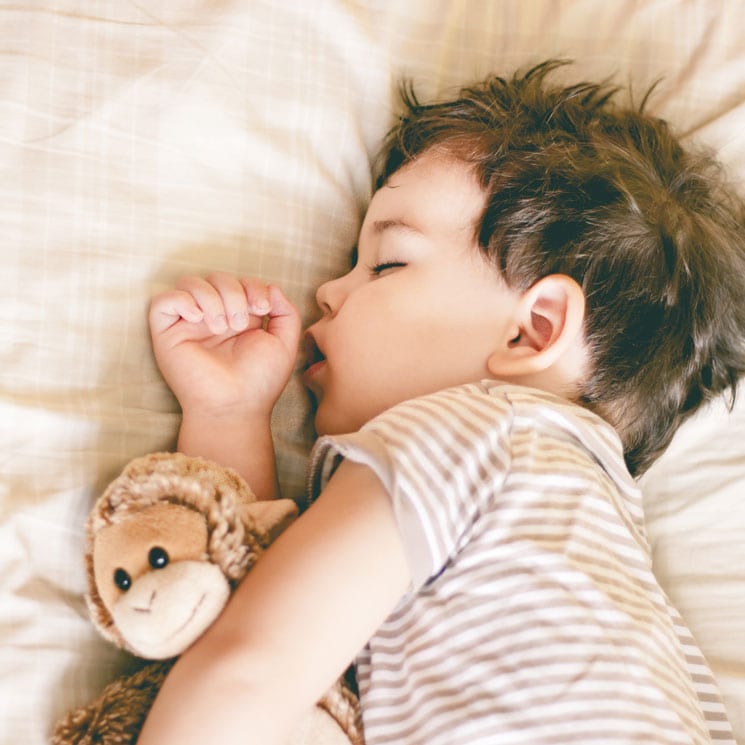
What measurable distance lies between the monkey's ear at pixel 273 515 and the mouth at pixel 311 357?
0.77 feet

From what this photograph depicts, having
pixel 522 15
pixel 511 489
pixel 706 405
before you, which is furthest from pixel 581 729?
pixel 522 15

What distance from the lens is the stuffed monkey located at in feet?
2.20

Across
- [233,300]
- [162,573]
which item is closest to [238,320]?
[233,300]

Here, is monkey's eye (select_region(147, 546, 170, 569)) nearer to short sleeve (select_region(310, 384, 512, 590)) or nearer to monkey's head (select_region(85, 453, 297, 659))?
monkey's head (select_region(85, 453, 297, 659))

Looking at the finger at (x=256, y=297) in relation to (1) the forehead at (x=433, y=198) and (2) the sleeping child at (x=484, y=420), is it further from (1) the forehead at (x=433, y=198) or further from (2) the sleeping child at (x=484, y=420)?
(1) the forehead at (x=433, y=198)

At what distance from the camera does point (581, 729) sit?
724 mm

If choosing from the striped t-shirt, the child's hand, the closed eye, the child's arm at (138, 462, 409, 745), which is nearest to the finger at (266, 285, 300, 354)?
the child's hand

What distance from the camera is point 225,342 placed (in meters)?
1.00

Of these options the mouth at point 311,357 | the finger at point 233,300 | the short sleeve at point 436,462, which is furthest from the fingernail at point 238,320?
the short sleeve at point 436,462

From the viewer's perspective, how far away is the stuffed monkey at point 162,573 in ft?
2.20

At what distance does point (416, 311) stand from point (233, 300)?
0.64 ft

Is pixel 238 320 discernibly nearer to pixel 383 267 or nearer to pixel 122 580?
pixel 383 267

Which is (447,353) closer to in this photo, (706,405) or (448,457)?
(448,457)

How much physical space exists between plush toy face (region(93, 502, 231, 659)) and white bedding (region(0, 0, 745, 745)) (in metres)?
0.14
